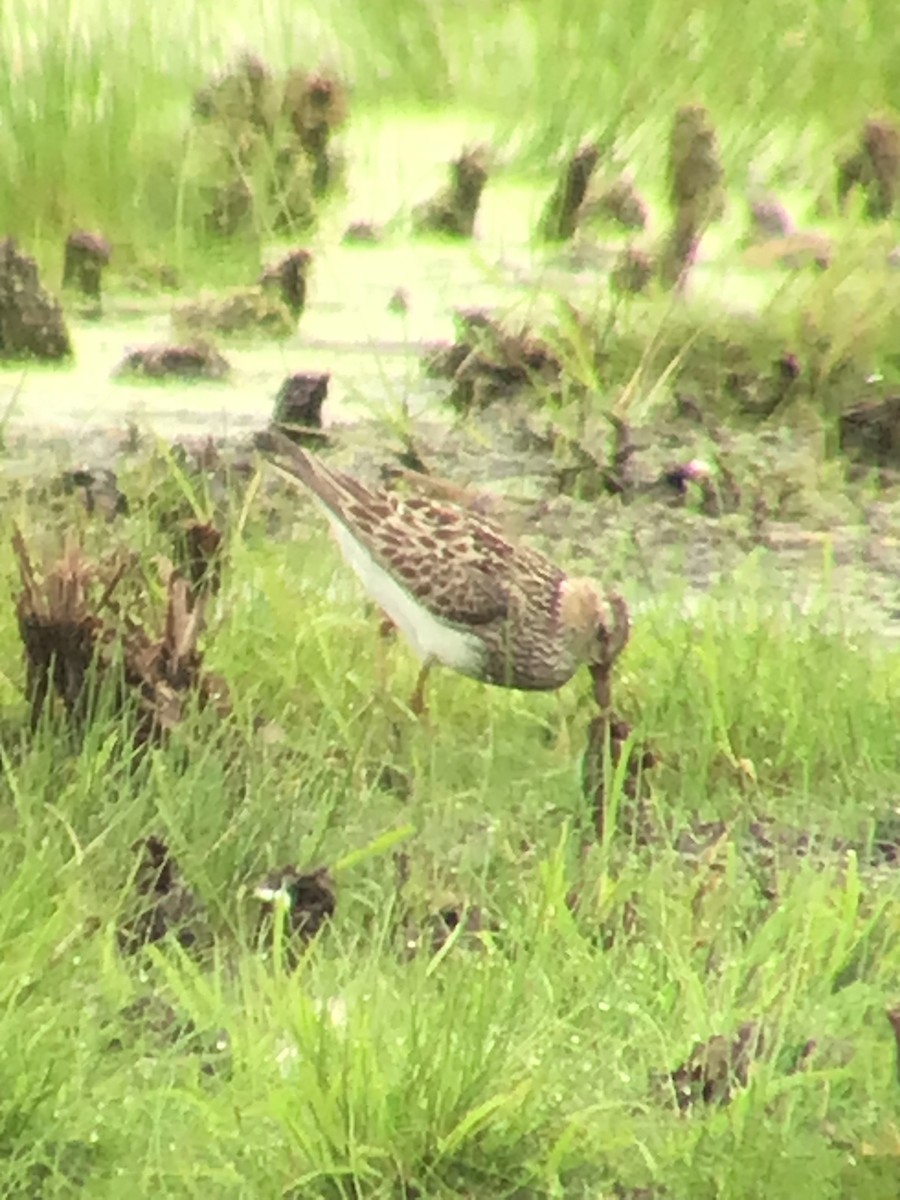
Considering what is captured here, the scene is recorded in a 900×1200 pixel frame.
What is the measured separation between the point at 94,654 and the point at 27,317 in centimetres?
89

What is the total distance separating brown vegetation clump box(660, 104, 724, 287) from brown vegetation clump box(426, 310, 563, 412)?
27 cm

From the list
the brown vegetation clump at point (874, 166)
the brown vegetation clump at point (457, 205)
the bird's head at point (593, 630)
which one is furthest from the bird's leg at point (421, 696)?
the brown vegetation clump at point (874, 166)

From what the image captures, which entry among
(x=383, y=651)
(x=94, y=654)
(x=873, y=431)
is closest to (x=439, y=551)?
(x=383, y=651)

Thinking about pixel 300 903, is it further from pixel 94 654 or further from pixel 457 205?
pixel 457 205

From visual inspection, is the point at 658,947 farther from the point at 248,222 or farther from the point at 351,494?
the point at 248,222

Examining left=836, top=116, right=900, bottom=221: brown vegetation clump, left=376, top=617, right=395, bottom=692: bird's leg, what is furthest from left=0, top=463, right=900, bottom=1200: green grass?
left=836, top=116, right=900, bottom=221: brown vegetation clump

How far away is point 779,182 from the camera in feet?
10.9

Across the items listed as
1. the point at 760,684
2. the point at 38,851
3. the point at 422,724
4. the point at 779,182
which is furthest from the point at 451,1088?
the point at 779,182

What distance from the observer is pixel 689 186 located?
316cm

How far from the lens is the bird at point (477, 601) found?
248 centimetres

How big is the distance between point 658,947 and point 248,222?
150 cm

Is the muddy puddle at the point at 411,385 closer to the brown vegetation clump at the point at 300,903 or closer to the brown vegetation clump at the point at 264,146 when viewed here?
the brown vegetation clump at the point at 264,146

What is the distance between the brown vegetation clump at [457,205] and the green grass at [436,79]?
0.37ft

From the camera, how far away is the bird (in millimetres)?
2482
